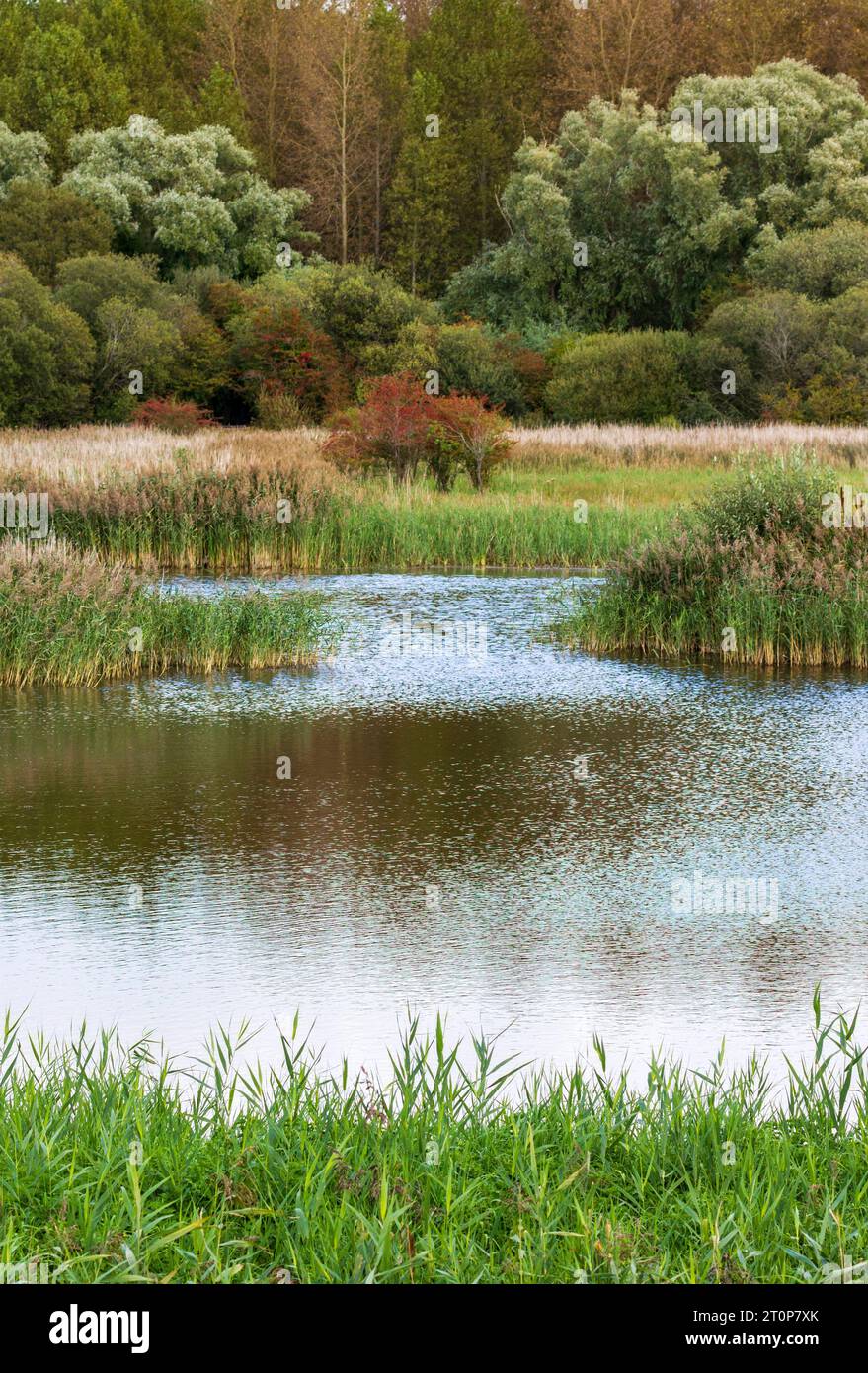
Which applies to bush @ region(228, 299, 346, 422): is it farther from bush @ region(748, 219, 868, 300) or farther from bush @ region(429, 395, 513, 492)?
bush @ region(748, 219, 868, 300)

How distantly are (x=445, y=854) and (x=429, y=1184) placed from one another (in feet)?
11.5

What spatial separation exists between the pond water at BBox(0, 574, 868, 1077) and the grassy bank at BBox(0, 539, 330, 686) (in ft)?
1.27

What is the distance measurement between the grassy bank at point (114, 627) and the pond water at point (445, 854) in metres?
0.39

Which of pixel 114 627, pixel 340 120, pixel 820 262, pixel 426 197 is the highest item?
pixel 340 120

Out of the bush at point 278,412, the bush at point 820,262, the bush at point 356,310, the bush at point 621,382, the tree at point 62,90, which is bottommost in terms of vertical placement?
the bush at point 278,412

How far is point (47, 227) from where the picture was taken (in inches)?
1447

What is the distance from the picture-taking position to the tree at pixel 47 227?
119ft

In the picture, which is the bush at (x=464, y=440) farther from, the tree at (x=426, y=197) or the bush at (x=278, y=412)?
the tree at (x=426, y=197)

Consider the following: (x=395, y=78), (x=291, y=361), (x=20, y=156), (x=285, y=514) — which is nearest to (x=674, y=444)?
(x=291, y=361)

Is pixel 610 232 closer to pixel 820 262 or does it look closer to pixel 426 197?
pixel 820 262

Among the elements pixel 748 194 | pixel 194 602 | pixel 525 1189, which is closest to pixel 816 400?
pixel 748 194

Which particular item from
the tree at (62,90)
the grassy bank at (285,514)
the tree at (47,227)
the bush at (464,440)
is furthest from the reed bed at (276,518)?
the tree at (62,90)

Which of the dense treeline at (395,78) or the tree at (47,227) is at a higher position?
the dense treeline at (395,78)

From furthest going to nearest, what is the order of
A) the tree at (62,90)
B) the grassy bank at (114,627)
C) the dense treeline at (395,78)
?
the dense treeline at (395,78)
the tree at (62,90)
the grassy bank at (114,627)
